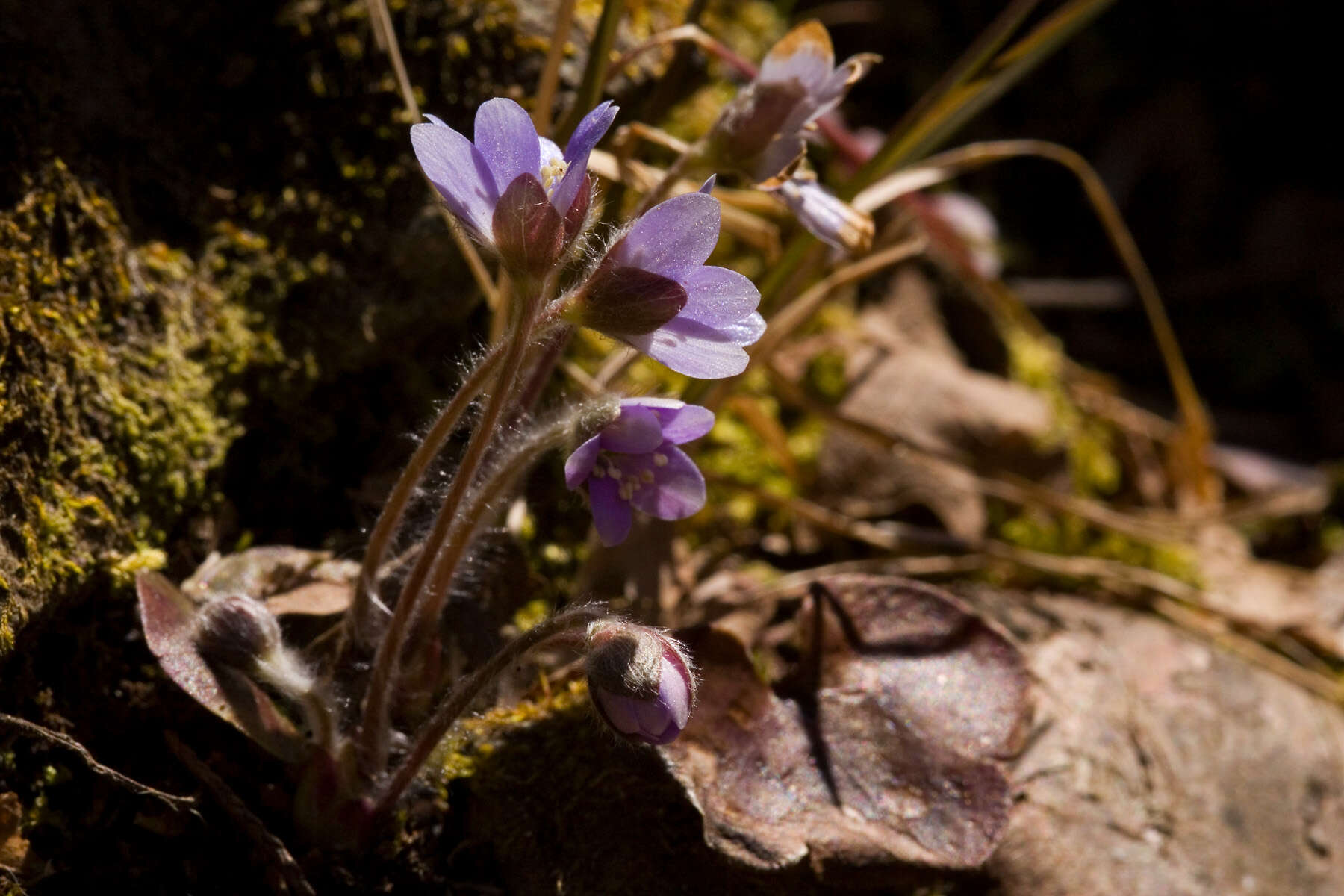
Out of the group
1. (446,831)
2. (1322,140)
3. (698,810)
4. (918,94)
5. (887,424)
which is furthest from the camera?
(1322,140)

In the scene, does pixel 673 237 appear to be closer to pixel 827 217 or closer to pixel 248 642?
pixel 827 217

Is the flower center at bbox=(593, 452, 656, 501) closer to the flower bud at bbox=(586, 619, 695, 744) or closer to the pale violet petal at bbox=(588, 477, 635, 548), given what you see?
the pale violet petal at bbox=(588, 477, 635, 548)

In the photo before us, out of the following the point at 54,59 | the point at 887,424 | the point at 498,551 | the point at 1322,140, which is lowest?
the point at 1322,140

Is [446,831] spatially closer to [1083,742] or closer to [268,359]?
[268,359]

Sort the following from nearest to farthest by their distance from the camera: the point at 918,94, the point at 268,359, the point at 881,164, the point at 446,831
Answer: the point at 446,831
the point at 268,359
the point at 881,164
the point at 918,94

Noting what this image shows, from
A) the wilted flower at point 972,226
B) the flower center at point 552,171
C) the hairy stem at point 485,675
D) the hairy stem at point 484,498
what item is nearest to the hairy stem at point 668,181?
the flower center at point 552,171

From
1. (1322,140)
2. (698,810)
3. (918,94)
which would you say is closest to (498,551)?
(698,810)

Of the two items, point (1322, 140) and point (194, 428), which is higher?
point (194, 428)
